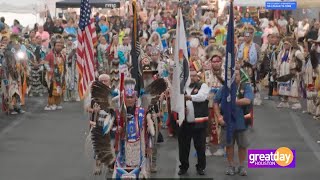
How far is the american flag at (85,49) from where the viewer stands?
11227mm

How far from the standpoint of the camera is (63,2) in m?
26.8

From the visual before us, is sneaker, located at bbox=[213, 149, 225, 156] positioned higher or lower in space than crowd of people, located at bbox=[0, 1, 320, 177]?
lower

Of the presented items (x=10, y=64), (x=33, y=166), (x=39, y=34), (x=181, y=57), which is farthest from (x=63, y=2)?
(x=181, y=57)

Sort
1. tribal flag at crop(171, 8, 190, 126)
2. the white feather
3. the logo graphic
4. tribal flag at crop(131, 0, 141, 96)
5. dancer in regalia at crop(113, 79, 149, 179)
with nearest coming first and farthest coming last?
dancer in regalia at crop(113, 79, 149, 179), the white feather, tribal flag at crop(131, 0, 141, 96), tribal flag at crop(171, 8, 190, 126), the logo graphic

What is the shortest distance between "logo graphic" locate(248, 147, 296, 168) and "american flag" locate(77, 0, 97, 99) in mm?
3119

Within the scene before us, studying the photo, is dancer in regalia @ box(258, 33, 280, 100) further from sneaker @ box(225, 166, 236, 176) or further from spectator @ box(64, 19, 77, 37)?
spectator @ box(64, 19, 77, 37)

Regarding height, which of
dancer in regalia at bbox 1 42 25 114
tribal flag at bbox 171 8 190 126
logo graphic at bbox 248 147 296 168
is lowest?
logo graphic at bbox 248 147 296 168

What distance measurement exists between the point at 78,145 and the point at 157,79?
4.56 m

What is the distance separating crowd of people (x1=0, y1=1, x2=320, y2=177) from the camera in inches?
356

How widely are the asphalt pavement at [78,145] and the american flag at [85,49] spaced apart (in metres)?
1.22

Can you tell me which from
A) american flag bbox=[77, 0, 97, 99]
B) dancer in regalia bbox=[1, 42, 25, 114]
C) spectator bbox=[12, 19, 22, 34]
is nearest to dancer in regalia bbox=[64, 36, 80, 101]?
dancer in regalia bbox=[1, 42, 25, 114]

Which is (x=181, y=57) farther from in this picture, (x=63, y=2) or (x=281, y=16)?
(x=281, y=16)

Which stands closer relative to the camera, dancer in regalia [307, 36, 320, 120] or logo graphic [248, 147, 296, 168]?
logo graphic [248, 147, 296, 168]

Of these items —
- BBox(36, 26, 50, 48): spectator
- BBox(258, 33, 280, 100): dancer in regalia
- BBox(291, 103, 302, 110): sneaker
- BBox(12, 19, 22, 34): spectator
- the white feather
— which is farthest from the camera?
BBox(12, 19, 22, 34): spectator
